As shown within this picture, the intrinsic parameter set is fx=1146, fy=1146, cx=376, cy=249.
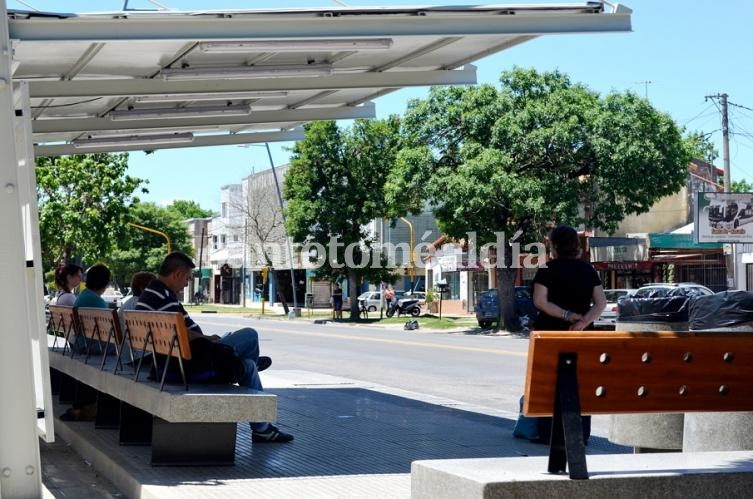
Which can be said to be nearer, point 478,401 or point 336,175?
point 478,401

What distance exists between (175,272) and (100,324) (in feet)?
6.04

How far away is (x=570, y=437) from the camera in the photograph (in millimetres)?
5031

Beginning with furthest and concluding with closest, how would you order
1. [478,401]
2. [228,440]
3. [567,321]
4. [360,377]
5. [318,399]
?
[360,377] < [478,401] < [318,399] < [567,321] < [228,440]

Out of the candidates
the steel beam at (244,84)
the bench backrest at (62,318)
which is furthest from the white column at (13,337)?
the bench backrest at (62,318)

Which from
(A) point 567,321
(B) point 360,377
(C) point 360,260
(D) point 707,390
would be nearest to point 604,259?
(C) point 360,260

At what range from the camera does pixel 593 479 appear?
4.99 meters

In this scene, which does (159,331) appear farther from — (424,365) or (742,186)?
(742,186)

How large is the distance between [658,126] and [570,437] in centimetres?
3951

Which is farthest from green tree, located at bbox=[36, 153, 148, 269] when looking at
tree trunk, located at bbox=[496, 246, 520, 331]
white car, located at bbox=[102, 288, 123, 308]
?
tree trunk, located at bbox=[496, 246, 520, 331]

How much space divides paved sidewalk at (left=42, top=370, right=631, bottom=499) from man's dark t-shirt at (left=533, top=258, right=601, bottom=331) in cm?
117

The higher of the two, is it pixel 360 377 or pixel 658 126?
pixel 658 126

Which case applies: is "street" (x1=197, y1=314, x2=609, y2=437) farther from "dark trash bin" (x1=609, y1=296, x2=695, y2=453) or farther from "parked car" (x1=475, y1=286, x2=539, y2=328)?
"parked car" (x1=475, y1=286, x2=539, y2=328)

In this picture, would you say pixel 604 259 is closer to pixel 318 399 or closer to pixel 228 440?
pixel 318 399

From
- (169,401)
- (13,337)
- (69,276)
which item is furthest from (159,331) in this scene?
(69,276)
